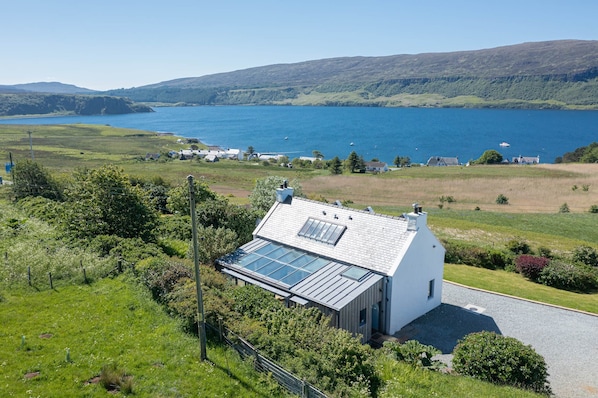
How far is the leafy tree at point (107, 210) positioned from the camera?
98.8 feet

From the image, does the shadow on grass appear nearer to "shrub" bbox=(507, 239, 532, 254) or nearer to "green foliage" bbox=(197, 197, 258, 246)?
"shrub" bbox=(507, 239, 532, 254)

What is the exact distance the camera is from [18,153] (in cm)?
11900

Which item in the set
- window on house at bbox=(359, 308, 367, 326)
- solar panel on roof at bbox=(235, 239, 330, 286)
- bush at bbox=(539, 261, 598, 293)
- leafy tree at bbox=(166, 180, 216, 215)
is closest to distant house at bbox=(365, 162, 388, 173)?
leafy tree at bbox=(166, 180, 216, 215)

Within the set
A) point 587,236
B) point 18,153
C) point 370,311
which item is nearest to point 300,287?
point 370,311

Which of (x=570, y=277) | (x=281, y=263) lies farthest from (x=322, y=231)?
(x=570, y=277)

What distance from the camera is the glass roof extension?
72.8ft

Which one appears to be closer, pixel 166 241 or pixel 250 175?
pixel 166 241

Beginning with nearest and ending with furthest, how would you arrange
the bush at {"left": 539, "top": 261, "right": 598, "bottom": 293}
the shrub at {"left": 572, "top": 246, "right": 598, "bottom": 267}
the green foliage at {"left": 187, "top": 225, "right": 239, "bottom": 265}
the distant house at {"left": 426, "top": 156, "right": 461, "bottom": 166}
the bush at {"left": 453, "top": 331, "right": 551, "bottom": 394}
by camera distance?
the bush at {"left": 453, "top": 331, "right": 551, "bottom": 394} → the green foliage at {"left": 187, "top": 225, "right": 239, "bottom": 265} → the bush at {"left": 539, "top": 261, "right": 598, "bottom": 293} → the shrub at {"left": 572, "top": 246, "right": 598, "bottom": 267} → the distant house at {"left": 426, "top": 156, "right": 461, "bottom": 166}

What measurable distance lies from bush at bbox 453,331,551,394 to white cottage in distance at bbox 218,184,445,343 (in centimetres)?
532

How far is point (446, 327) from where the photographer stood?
2236 cm

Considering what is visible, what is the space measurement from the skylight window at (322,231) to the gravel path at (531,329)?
653 cm

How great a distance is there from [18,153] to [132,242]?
118230 mm

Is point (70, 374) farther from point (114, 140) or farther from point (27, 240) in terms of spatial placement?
point (114, 140)

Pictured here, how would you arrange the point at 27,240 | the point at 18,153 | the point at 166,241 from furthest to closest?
Answer: the point at 18,153 < the point at 166,241 < the point at 27,240
